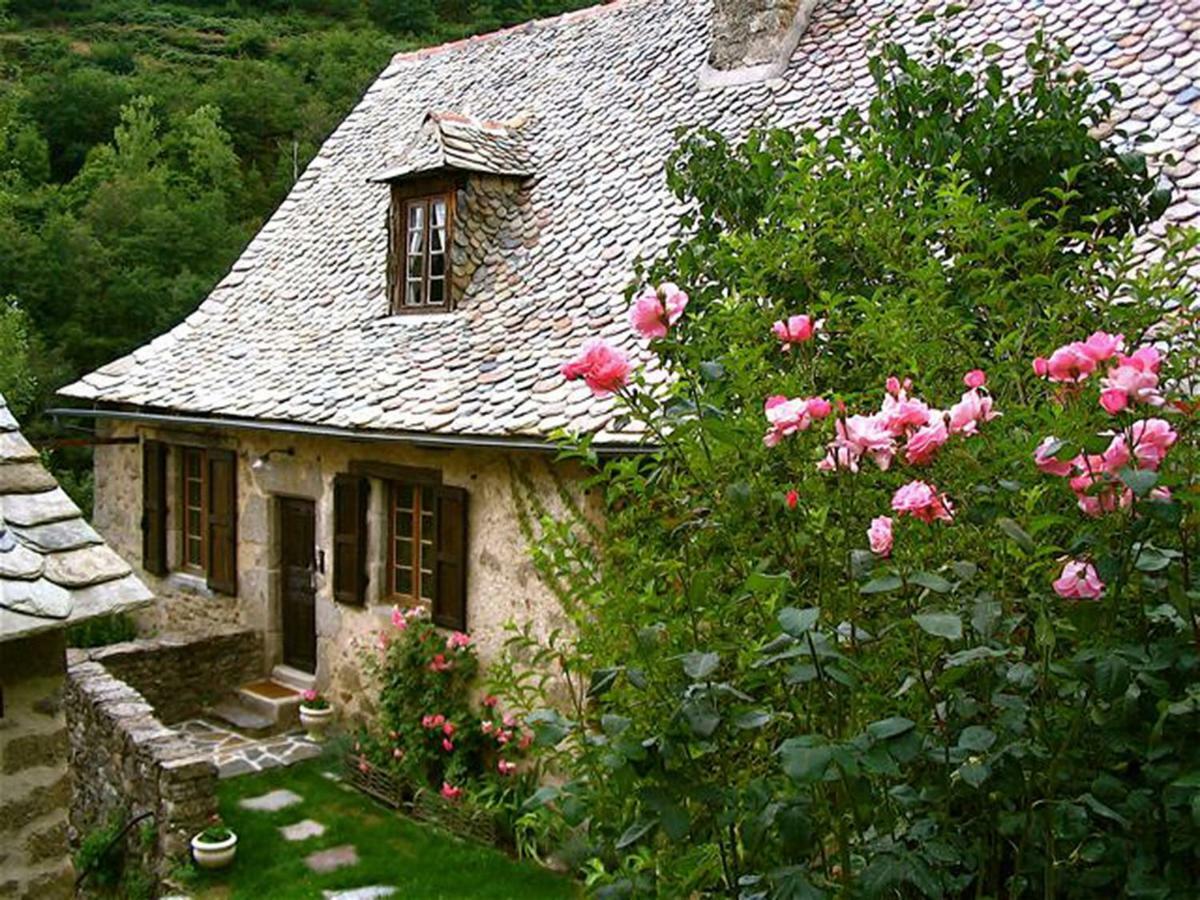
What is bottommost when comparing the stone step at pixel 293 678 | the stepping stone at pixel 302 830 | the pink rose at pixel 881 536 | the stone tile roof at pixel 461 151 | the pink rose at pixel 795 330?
the stepping stone at pixel 302 830

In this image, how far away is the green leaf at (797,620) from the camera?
1.88m

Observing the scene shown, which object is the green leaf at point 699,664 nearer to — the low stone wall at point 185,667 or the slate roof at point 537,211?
the slate roof at point 537,211

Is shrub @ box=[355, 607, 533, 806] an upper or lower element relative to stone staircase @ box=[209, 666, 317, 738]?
upper

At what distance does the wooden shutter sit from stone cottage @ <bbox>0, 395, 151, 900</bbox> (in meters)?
5.46

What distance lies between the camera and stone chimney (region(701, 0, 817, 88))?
962cm

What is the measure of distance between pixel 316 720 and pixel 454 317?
3.72m

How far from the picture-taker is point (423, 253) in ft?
34.5

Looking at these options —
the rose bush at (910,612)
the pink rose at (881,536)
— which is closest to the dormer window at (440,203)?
the rose bush at (910,612)

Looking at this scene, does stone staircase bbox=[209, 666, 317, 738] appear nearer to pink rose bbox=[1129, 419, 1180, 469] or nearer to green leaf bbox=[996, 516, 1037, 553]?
green leaf bbox=[996, 516, 1037, 553]

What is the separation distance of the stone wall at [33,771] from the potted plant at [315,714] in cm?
551

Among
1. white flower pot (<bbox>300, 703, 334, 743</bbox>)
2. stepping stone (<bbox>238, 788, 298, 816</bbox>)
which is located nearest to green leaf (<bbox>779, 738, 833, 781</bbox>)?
stepping stone (<bbox>238, 788, 298, 816</bbox>)

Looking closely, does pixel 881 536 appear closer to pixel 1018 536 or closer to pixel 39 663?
pixel 1018 536

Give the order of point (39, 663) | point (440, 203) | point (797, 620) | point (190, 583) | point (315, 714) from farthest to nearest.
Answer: point (190, 583) < point (440, 203) < point (315, 714) < point (39, 663) < point (797, 620)

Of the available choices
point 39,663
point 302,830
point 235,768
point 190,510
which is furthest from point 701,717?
point 190,510
